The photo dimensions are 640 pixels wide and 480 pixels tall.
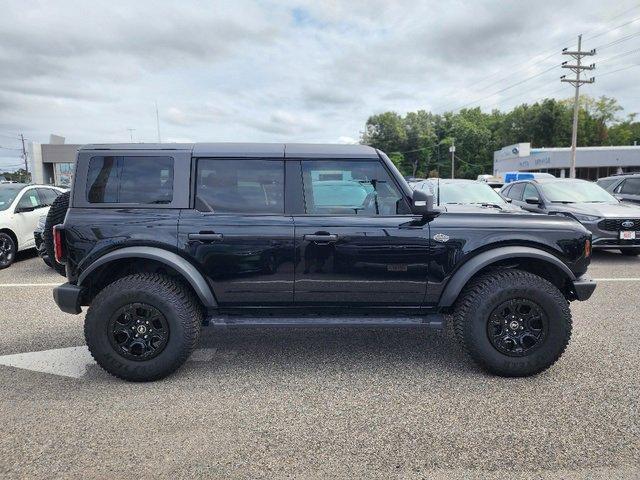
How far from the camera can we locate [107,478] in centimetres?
237

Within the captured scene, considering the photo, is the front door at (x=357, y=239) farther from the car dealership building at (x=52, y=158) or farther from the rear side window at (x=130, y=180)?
the car dealership building at (x=52, y=158)

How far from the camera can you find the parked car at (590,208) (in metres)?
8.16

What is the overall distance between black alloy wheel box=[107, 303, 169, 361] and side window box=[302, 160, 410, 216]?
1.48 m

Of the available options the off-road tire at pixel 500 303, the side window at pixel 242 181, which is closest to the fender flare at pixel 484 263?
the off-road tire at pixel 500 303

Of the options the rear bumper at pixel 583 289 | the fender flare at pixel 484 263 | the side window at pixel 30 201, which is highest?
the side window at pixel 30 201

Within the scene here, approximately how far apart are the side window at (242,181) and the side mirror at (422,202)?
1.05 m

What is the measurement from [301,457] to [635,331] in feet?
12.9

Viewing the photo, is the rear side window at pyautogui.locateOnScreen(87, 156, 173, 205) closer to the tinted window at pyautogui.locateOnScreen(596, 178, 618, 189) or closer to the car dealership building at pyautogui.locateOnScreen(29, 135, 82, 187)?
the tinted window at pyautogui.locateOnScreen(596, 178, 618, 189)

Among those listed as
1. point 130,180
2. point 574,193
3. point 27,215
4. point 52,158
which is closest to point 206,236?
point 130,180

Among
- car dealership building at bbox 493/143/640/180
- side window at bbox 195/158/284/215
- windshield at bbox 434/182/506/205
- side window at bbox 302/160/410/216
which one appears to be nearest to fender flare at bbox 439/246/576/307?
side window at bbox 302/160/410/216

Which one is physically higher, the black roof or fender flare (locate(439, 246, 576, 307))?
the black roof

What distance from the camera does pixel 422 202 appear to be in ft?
11.1

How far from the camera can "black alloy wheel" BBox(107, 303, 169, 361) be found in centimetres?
343

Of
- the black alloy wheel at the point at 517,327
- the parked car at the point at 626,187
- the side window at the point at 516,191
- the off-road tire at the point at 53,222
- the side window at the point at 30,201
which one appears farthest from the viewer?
the side window at the point at 516,191
